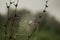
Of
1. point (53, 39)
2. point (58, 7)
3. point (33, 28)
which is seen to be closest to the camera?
point (33, 28)

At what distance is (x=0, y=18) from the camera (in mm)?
4809

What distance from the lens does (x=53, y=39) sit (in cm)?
475

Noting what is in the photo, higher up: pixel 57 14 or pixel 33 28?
pixel 33 28

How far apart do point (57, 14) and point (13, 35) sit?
3416 mm

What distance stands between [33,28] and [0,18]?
8.32ft

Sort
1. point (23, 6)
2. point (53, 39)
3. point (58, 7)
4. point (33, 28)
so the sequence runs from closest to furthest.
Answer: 1. point (33, 28)
2. point (53, 39)
3. point (23, 6)
4. point (58, 7)

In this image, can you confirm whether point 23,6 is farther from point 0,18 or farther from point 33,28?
point 33,28

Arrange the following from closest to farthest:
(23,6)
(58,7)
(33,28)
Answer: (33,28)
(23,6)
(58,7)

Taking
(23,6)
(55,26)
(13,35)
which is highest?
(13,35)

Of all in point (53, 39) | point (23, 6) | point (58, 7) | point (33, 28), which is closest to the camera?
point (33, 28)

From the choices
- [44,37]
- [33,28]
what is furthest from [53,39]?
[33,28]

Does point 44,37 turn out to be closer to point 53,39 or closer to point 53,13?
point 53,39

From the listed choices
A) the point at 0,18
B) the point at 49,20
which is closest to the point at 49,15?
the point at 49,20

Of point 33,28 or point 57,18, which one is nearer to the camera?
point 33,28
